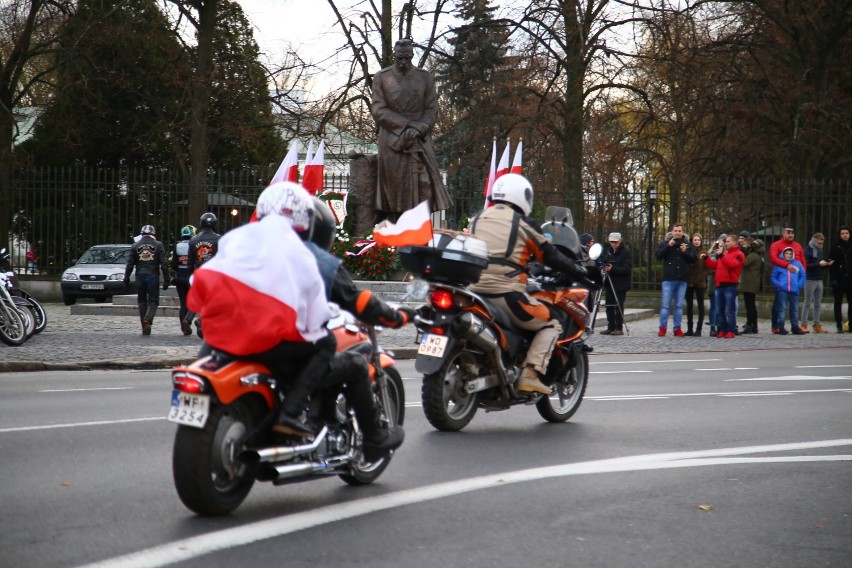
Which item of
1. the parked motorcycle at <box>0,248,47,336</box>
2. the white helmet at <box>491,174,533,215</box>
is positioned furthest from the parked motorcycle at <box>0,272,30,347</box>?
the white helmet at <box>491,174,533,215</box>

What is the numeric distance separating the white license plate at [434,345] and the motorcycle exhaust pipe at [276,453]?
8.31ft

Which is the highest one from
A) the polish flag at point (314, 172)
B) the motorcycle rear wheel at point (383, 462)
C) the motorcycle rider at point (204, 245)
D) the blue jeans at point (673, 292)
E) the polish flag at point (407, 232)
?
the polish flag at point (314, 172)

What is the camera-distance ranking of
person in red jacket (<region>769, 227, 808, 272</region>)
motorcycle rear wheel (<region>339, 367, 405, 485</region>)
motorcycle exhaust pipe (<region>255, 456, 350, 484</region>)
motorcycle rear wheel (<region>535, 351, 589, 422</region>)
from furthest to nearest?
person in red jacket (<region>769, 227, 808, 272</region>)
motorcycle rear wheel (<region>535, 351, 589, 422</region>)
motorcycle rear wheel (<region>339, 367, 405, 485</region>)
motorcycle exhaust pipe (<region>255, 456, 350, 484</region>)

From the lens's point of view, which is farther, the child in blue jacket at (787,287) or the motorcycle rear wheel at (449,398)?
the child in blue jacket at (787,287)

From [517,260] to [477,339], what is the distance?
743 millimetres

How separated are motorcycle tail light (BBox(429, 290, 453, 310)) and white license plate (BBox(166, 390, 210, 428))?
11.1 feet

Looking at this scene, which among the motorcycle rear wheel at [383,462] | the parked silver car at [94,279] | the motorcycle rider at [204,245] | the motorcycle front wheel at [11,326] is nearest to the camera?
the motorcycle rear wheel at [383,462]

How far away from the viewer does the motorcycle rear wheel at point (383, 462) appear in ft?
21.2

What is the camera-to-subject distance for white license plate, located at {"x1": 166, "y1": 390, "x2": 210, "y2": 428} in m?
5.34

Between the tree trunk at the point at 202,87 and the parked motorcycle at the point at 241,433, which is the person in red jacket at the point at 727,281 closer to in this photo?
the tree trunk at the point at 202,87

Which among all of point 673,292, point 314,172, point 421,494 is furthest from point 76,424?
point 673,292

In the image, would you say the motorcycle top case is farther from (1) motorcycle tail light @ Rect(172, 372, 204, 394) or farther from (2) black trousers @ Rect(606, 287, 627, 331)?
(2) black trousers @ Rect(606, 287, 627, 331)

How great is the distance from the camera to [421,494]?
21.1ft

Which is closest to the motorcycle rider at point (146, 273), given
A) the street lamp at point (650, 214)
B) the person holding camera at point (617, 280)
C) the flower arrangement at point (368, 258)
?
the flower arrangement at point (368, 258)
